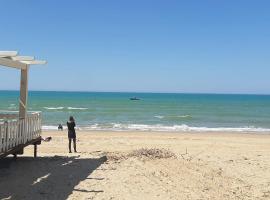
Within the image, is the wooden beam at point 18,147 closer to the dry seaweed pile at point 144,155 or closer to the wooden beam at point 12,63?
the wooden beam at point 12,63

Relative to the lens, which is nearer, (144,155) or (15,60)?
(15,60)

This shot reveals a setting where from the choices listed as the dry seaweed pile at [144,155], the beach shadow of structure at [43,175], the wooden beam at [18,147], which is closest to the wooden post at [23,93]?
the wooden beam at [18,147]

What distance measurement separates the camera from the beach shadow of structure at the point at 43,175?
985 cm

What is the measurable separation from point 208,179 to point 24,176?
4707 mm

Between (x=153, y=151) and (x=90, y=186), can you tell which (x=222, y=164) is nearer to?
(x=153, y=151)

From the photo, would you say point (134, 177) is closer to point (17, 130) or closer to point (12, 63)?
point (17, 130)

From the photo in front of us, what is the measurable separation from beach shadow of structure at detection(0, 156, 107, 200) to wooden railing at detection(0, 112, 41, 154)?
2.28 feet

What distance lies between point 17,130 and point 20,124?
324 mm

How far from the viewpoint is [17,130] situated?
1219 centimetres

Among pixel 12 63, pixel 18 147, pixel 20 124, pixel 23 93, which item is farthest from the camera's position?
pixel 23 93

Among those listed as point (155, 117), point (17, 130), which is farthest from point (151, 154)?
point (155, 117)

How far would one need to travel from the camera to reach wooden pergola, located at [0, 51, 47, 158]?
36.4 feet

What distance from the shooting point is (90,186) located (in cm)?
1055

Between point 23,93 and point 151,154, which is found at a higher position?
point 23,93
